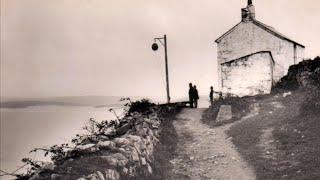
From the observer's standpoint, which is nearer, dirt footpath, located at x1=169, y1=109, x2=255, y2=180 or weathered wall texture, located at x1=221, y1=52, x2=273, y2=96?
dirt footpath, located at x1=169, y1=109, x2=255, y2=180

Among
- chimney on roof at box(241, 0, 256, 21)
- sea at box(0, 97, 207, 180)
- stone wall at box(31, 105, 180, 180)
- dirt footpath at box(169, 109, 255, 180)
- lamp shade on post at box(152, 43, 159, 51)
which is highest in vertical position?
chimney on roof at box(241, 0, 256, 21)

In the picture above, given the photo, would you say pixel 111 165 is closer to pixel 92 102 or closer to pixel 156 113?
pixel 156 113

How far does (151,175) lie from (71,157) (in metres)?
2.77

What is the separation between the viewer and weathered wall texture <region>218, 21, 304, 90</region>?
115 feet

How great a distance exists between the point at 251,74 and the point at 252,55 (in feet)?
3.94

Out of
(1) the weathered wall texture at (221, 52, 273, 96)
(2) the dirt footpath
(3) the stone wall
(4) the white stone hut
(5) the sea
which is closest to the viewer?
(3) the stone wall

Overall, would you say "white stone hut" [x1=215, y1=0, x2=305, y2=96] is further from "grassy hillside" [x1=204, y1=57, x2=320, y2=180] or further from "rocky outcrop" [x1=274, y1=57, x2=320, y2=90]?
"grassy hillside" [x1=204, y1=57, x2=320, y2=180]

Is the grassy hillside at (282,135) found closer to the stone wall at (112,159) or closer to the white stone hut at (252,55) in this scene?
the stone wall at (112,159)

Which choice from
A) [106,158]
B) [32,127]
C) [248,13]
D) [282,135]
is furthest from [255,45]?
[32,127]

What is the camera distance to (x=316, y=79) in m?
23.1

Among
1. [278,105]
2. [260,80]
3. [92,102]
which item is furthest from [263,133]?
[92,102]

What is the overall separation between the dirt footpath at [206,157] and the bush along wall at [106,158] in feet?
3.37

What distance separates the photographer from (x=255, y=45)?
118 ft

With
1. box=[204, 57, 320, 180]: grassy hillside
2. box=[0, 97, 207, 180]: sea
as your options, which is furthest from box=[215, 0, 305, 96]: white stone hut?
box=[0, 97, 207, 180]: sea
